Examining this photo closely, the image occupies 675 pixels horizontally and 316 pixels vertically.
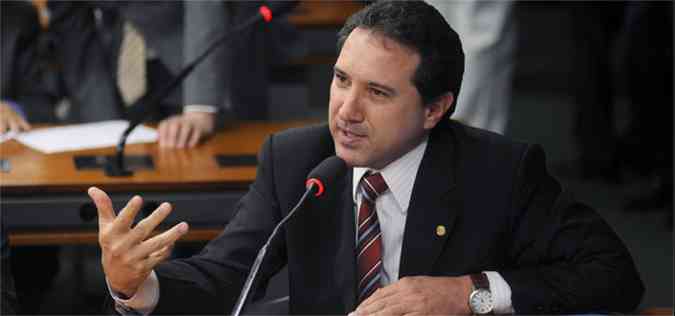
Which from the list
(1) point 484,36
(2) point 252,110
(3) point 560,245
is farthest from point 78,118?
(3) point 560,245

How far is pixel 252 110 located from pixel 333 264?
171cm

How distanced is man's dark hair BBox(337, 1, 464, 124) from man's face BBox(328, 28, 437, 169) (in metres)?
0.01

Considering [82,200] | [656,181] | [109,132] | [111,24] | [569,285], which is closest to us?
[569,285]

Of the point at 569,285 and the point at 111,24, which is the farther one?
the point at 111,24

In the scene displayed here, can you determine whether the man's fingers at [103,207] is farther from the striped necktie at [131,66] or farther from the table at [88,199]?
the striped necktie at [131,66]

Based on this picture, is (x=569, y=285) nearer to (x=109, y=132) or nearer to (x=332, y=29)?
(x=109, y=132)

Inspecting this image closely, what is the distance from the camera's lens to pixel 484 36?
3650 mm

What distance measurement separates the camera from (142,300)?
6.24 feet

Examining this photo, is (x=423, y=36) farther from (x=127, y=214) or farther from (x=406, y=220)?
(x=127, y=214)

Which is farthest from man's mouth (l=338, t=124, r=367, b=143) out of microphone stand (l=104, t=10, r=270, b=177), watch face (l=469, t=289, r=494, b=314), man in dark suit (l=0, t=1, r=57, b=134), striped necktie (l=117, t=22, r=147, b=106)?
man in dark suit (l=0, t=1, r=57, b=134)

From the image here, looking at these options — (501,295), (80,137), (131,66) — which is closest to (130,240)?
(501,295)

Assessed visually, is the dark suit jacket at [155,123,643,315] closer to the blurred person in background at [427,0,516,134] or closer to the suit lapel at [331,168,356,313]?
the suit lapel at [331,168,356,313]

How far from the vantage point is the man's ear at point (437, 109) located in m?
1.99

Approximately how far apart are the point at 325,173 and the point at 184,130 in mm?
1270
